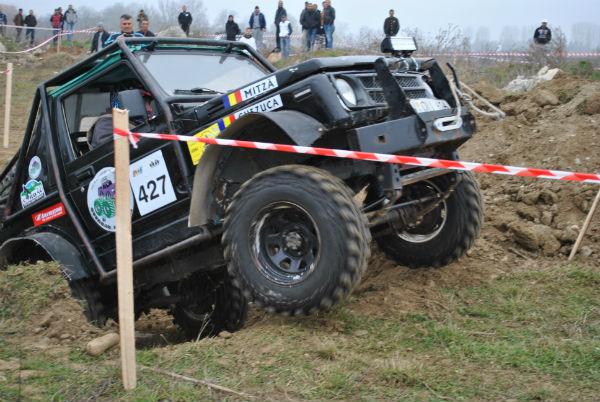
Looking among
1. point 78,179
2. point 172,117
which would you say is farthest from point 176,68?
point 78,179

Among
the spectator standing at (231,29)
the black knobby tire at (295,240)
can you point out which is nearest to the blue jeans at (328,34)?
the spectator standing at (231,29)

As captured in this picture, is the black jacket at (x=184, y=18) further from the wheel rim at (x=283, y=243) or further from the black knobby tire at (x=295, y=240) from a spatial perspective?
the wheel rim at (x=283, y=243)

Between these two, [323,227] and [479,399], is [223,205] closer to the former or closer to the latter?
[323,227]

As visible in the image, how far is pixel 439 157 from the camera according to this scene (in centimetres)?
407

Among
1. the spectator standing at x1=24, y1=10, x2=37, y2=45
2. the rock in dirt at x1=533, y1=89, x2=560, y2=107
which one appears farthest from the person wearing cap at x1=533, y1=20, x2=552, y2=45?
the spectator standing at x1=24, y1=10, x2=37, y2=45

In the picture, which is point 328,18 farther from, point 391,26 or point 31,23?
point 31,23

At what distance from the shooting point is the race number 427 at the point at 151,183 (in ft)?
13.4

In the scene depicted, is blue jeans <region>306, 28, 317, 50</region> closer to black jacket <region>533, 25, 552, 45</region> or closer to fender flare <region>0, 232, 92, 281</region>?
black jacket <region>533, 25, 552, 45</region>

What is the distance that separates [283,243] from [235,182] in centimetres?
63

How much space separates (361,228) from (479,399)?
1045 mm

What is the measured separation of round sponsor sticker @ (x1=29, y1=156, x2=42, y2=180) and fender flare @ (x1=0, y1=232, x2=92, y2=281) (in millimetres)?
507

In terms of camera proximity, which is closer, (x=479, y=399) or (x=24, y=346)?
(x=479, y=399)

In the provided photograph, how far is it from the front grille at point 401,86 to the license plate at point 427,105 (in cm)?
14

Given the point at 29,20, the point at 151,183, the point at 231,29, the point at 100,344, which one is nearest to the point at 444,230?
the point at 151,183
